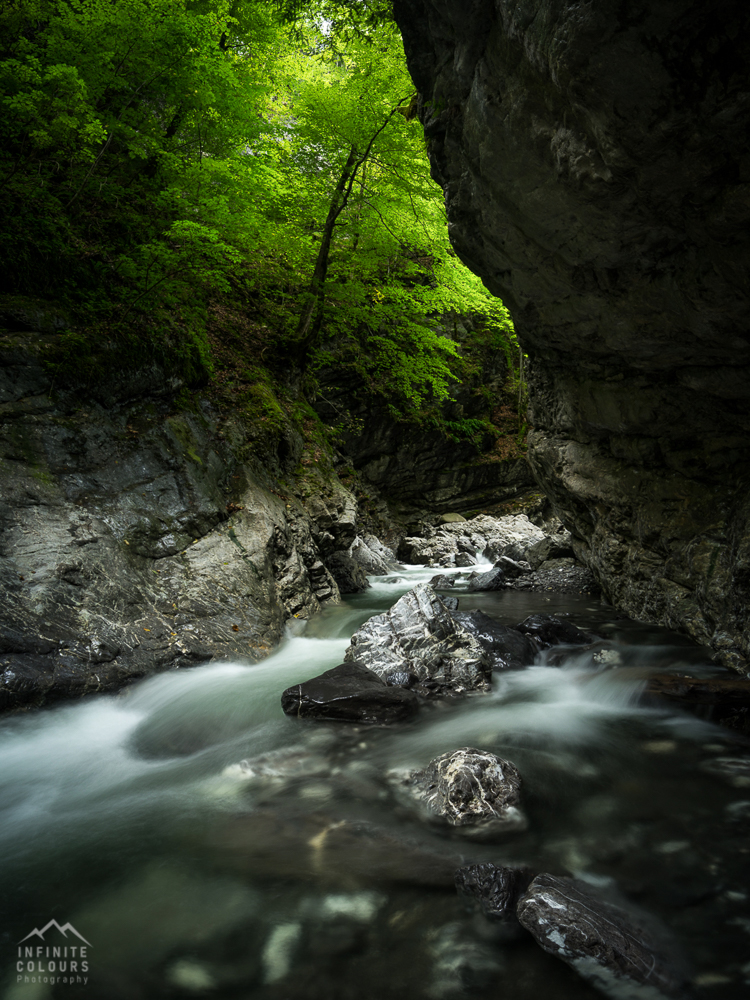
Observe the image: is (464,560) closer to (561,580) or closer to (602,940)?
(561,580)

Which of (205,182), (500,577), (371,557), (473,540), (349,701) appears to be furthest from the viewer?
A: (473,540)

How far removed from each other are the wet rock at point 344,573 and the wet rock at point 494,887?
8.16 m

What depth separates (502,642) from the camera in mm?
6559

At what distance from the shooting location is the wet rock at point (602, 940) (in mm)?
2062

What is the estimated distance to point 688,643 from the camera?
6.38m

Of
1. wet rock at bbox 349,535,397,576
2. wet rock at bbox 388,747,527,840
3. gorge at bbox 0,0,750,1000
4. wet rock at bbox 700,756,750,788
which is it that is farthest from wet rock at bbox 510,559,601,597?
wet rock at bbox 388,747,527,840

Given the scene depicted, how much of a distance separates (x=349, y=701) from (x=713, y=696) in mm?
3221

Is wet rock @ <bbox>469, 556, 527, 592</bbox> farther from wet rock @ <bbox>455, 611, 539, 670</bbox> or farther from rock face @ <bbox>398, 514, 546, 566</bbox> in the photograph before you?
wet rock @ <bbox>455, 611, 539, 670</bbox>

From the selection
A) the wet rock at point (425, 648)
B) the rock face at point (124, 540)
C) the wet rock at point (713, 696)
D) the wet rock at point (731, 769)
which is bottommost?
the wet rock at point (731, 769)

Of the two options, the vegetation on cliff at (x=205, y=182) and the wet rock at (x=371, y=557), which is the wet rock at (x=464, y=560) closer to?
the wet rock at (x=371, y=557)

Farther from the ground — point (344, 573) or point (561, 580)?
point (344, 573)

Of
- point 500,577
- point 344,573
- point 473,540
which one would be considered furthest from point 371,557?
point 473,540

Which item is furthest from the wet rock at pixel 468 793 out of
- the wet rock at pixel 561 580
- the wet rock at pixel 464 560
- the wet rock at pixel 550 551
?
the wet rock at pixel 464 560

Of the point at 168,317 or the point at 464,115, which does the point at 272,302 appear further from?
the point at 464,115
